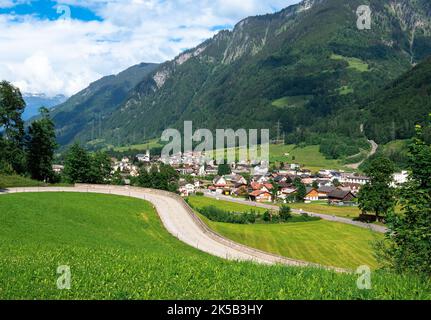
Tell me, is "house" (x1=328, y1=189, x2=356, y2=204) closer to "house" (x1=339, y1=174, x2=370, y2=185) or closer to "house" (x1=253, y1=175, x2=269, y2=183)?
"house" (x1=339, y1=174, x2=370, y2=185)

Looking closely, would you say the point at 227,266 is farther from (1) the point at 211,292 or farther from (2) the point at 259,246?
(2) the point at 259,246

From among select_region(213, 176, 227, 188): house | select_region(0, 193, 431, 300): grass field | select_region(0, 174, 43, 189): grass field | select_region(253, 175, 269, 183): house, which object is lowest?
select_region(213, 176, 227, 188): house

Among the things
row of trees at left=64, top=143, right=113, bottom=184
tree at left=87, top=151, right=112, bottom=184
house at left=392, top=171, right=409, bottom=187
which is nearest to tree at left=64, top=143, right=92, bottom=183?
row of trees at left=64, top=143, right=113, bottom=184

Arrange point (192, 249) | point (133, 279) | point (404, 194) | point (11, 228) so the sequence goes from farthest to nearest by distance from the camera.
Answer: point (192, 249), point (11, 228), point (404, 194), point (133, 279)

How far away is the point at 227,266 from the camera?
16734 mm

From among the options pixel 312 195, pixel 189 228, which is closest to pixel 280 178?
pixel 312 195

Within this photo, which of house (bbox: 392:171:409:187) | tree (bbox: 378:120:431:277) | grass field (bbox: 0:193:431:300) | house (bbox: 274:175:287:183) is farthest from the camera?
house (bbox: 274:175:287:183)

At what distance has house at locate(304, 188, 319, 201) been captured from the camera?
434 ft

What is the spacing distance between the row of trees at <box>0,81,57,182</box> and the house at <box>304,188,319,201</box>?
88.1 metres

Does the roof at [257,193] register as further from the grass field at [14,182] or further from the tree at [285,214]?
the grass field at [14,182]

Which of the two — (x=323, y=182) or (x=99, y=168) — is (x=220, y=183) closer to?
(x=323, y=182)

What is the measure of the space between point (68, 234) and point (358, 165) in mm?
184775

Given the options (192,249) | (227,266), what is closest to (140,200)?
(192,249)

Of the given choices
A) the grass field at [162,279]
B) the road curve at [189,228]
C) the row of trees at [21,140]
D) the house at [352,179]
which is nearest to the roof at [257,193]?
the house at [352,179]
